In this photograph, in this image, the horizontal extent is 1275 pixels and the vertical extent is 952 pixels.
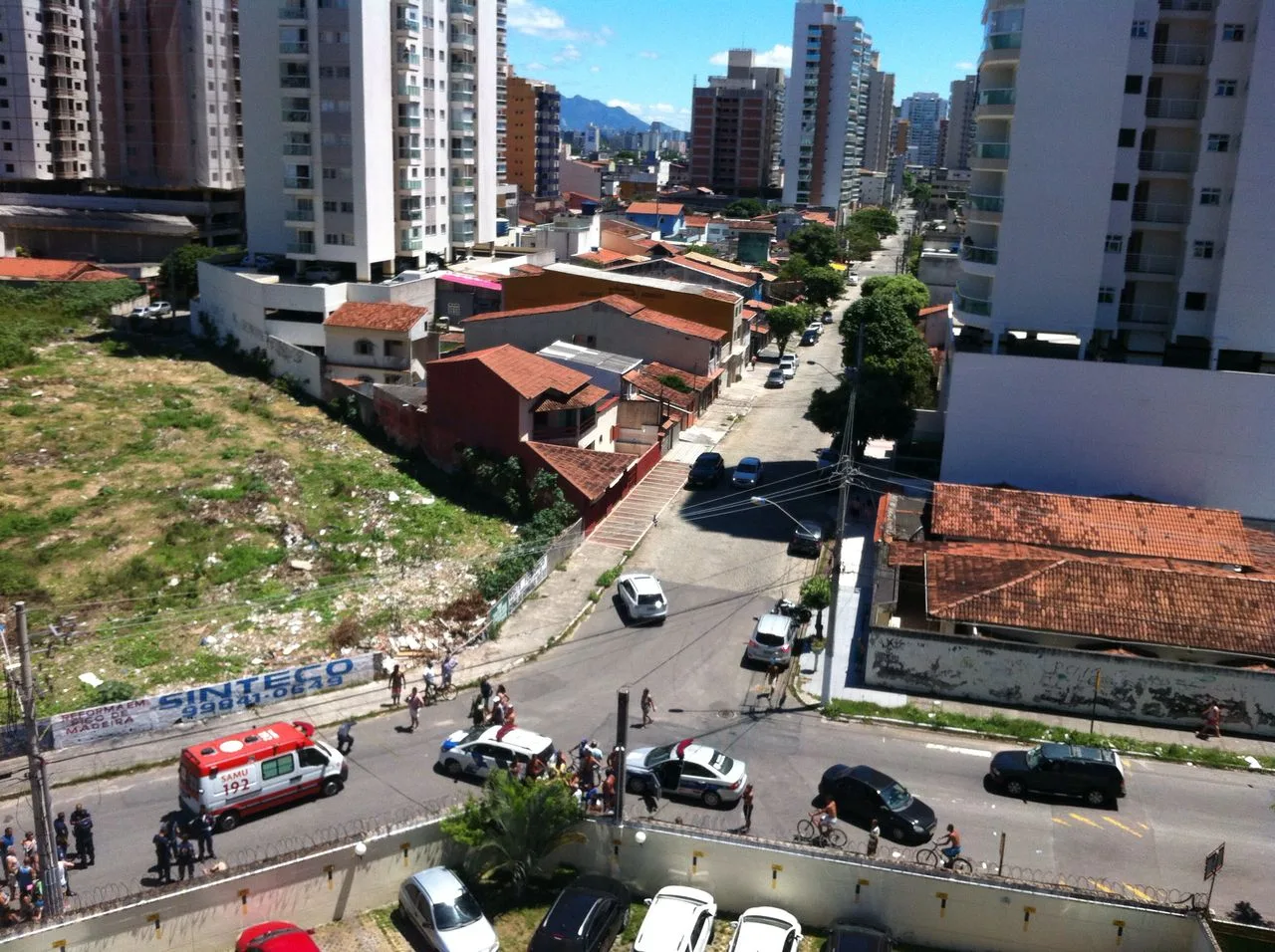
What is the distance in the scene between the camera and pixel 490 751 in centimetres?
2486

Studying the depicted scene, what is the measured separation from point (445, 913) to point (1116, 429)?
104 ft

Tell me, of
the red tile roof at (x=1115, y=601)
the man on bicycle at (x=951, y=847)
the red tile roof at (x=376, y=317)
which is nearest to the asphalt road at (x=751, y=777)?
the man on bicycle at (x=951, y=847)

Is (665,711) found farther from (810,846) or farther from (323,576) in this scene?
(323,576)

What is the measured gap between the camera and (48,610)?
33219 millimetres

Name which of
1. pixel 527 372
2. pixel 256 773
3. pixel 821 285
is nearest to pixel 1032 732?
pixel 256 773

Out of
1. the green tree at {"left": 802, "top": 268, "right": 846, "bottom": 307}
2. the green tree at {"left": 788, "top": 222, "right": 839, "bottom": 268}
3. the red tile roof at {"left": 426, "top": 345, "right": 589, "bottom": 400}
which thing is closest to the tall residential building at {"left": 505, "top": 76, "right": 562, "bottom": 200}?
the green tree at {"left": 788, "top": 222, "right": 839, "bottom": 268}

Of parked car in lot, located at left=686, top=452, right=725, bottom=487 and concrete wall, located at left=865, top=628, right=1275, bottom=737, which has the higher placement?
parked car in lot, located at left=686, top=452, right=725, bottom=487

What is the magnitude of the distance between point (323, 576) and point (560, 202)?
399 ft

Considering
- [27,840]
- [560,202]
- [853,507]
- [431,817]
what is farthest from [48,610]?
[560,202]

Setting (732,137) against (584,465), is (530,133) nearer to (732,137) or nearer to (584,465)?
(732,137)

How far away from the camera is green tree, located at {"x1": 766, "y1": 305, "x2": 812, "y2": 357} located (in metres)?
72.6

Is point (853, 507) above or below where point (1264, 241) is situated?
below

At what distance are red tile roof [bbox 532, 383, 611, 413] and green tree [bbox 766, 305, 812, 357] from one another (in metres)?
28.3

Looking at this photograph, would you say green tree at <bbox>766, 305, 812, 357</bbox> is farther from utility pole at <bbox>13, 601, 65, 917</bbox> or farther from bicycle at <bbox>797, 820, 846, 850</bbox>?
utility pole at <bbox>13, 601, 65, 917</bbox>
